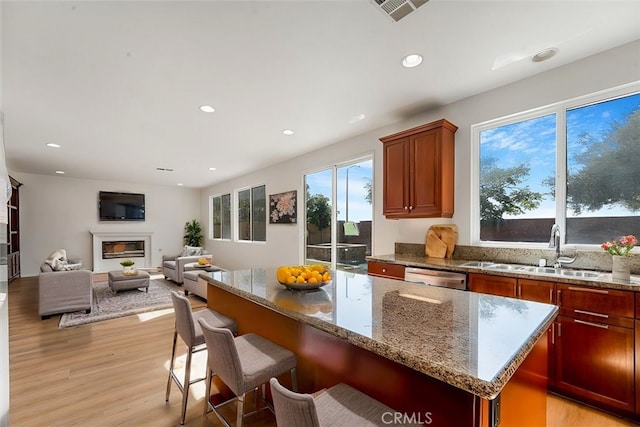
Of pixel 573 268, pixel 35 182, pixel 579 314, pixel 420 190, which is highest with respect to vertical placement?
pixel 35 182

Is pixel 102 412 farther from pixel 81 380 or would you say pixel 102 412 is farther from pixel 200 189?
pixel 200 189

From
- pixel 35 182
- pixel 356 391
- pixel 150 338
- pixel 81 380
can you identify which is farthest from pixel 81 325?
pixel 35 182

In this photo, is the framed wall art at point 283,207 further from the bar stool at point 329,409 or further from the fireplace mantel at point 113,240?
the fireplace mantel at point 113,240

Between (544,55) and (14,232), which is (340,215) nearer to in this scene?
(544,55)

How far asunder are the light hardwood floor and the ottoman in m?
1.38

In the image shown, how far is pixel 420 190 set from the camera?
10.6ft

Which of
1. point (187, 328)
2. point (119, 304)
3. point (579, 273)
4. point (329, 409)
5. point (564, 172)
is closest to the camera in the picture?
point (329, 409)

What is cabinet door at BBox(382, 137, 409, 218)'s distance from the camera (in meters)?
3.35

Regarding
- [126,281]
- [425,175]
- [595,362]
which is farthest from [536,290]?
[126,281]

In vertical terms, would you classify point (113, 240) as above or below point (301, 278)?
below

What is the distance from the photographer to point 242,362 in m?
1.41

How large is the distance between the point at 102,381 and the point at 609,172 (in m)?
4.57

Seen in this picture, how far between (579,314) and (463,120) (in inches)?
82.5

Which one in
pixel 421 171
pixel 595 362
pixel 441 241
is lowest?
pixel 595 362
